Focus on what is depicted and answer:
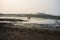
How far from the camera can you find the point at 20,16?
1707mm

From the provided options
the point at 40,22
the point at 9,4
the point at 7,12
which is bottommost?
the point at 40,22

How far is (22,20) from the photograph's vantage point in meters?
1.71

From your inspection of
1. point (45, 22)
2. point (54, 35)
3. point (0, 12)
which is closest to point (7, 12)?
point (0, 12)

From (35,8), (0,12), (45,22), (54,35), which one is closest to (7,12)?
(0,12)

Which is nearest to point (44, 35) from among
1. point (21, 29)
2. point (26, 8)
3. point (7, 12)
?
point (21, 29)

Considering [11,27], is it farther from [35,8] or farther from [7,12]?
[35,8]

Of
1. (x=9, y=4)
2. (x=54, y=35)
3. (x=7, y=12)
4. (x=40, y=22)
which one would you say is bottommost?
(x=54, y=35)

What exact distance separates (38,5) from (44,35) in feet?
1.38

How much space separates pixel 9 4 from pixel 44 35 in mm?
646

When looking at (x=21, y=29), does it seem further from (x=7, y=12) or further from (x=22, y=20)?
(x=7, y=12)

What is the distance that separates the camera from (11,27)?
1.71 meters

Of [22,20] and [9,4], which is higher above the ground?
[9,4]

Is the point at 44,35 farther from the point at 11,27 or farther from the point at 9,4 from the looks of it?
the point at 9,4

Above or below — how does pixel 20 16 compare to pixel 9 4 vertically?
below
